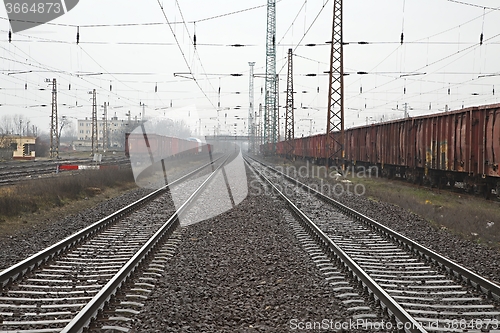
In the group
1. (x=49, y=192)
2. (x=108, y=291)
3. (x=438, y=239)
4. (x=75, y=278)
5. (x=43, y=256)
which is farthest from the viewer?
(x=49, y=192)

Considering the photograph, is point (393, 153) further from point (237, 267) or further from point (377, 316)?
point (377, 316)

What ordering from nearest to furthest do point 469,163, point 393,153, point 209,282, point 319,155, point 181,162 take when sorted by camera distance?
point 209,282, point 469,163, point 393,153, point 319,155, point 181,162

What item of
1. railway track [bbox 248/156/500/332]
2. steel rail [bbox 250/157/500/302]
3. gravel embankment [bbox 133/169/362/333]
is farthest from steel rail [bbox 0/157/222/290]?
steel rail [bbox 250/157/500/302]

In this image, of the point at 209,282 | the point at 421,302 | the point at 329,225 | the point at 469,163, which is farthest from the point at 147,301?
the point at 469,163

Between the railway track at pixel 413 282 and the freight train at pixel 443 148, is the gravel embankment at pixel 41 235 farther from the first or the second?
the freight train at pixel 443 148

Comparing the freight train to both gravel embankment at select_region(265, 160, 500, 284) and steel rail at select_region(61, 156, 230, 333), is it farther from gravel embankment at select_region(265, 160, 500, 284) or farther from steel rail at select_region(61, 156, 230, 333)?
steel rail at select_region(61, 156, 230, 333)

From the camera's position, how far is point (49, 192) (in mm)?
16125

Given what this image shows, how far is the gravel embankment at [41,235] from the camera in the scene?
8.34 m

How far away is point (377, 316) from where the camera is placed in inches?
204

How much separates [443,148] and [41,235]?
14.8 m

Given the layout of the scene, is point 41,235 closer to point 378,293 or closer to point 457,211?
point 378,293

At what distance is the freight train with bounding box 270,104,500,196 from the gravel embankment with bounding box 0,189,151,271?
1209 centimetres

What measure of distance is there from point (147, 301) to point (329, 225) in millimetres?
6762

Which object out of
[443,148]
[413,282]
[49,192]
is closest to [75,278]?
[413,282]
